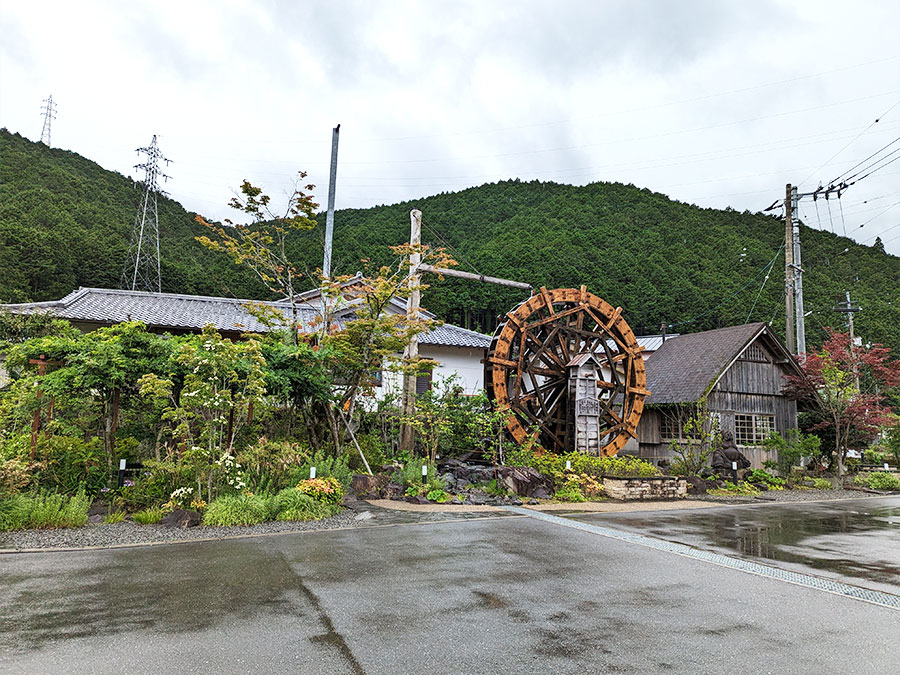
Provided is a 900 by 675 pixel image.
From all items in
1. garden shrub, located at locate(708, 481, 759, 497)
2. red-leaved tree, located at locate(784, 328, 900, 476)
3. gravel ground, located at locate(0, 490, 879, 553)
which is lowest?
garden shrub, located at locate(708, 481, 759, 497)

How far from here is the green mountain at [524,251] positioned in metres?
27.1

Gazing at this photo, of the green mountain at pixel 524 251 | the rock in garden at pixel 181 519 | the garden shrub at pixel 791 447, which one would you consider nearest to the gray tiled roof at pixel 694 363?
the garden shrub at pixel 791 447

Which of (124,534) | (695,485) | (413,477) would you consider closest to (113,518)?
(124,534)

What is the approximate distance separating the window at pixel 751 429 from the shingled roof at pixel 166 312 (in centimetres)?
919

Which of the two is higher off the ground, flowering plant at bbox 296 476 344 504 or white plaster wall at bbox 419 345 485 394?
white plaster wall at bbox 419 345 485 394

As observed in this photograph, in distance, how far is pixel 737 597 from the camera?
4.90m

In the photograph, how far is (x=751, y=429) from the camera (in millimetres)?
19422

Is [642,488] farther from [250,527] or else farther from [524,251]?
[524,251]

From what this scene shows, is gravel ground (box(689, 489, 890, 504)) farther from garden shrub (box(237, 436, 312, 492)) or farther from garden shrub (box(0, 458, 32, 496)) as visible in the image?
garden shrub (box(0, 458, 32, 496))

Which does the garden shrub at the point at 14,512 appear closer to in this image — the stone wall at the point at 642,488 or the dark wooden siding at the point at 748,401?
the stone wall at the point at 642,488

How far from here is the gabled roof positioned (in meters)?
18.8

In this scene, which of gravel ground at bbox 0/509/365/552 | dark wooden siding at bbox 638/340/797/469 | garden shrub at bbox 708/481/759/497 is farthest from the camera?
dark wooden siding at bbox 638/340/797/469

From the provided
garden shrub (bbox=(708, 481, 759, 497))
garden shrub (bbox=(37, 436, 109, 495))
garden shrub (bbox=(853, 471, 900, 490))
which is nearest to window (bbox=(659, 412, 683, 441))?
garden shrub (bbox=(708, 481, 759, 497))

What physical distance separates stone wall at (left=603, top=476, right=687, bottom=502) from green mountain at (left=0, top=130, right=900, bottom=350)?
16.9m
